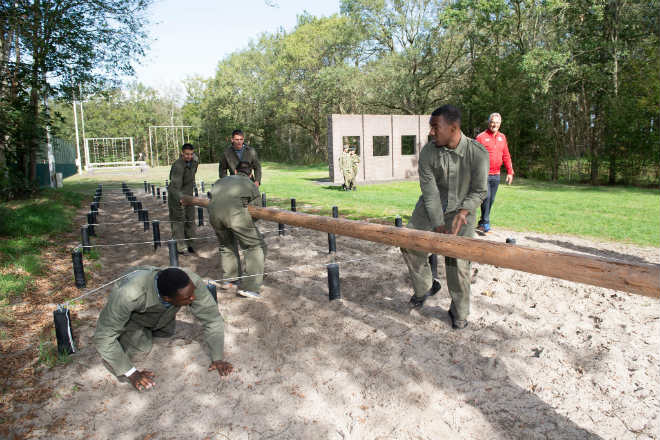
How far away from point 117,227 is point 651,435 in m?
10.5

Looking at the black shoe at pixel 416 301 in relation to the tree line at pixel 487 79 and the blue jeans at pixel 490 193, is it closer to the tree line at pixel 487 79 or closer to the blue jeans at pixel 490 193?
the blue jeans at pixel 490 193

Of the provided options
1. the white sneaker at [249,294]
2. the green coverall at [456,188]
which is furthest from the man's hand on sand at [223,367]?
the green coverall at [456,188]

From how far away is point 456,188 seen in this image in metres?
4.23

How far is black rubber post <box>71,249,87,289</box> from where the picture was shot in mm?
5871

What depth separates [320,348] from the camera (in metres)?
4.18

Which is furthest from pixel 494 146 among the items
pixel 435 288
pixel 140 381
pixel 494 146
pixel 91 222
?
pixel 91 222

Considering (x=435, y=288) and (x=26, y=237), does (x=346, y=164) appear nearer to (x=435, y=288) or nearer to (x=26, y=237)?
(x=26, y=237)

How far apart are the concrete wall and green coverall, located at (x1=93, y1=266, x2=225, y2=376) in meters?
18.4

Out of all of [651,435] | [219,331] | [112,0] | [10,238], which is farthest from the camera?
[112,0]

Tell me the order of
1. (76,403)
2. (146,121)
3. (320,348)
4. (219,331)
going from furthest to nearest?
(146,121) < (320,348) < (219,331) < (76,403)

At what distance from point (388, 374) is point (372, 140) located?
20.2 m

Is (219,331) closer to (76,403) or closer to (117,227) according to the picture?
(76,403)

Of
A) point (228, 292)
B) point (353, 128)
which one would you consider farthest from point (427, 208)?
point (353, 128)

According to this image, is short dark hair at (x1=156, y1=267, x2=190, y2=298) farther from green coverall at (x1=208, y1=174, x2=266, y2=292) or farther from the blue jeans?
the blue jeans
